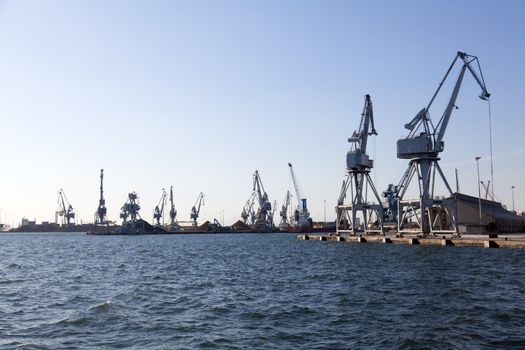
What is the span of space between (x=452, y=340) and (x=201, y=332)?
9216 mm

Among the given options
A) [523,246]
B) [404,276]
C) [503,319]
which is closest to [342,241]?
[523,246]

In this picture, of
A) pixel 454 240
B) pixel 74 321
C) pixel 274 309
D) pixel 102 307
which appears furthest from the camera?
pixel 454 240

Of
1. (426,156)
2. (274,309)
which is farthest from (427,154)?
(274,309)

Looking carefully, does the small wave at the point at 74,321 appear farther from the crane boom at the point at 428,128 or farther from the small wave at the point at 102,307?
the crane boom at the point at 428,128

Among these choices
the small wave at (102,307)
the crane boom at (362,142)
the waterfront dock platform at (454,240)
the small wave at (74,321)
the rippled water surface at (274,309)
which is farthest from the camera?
the crane boom at (362,142)

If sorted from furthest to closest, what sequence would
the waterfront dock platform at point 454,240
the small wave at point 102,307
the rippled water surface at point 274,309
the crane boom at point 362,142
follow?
the crane boom at point 362,142
the waterfront dock platform at point 454,240
the small wave at point 102,307
the rippled water surface at point 274,309

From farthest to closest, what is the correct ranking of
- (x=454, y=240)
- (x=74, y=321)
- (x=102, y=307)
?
(x=454, y=240), (x=102, y=307), (x=74, y=321)

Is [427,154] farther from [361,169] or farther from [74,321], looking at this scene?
[74,321]

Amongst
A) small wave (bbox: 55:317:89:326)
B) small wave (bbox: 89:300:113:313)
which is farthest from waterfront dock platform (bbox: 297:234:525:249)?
small wave (bbox: 55:317:89:326)

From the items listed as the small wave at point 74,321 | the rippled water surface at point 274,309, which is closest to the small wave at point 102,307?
the rippled water surface at point 274,309

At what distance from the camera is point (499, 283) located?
3195 cm

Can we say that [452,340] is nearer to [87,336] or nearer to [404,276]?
[87,336]

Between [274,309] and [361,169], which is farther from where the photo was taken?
[361,169]

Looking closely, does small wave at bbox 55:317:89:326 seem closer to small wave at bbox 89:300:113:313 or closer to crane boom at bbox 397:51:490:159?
small wave at bbox 89:300:113:313
